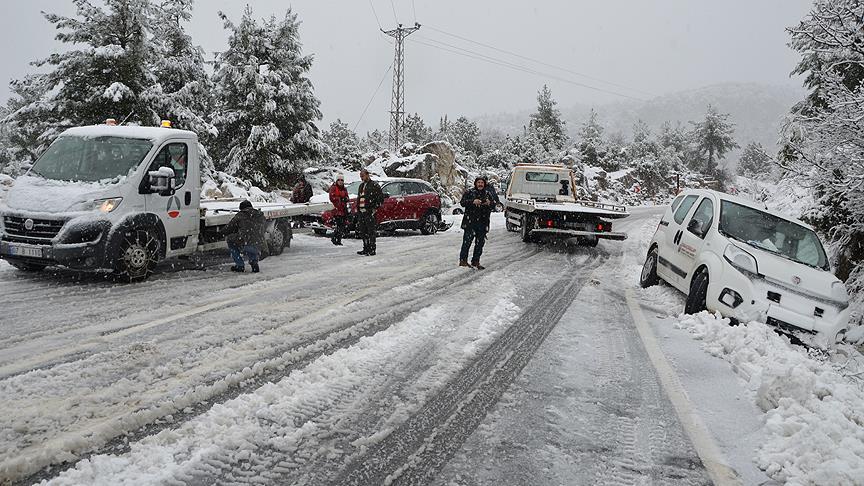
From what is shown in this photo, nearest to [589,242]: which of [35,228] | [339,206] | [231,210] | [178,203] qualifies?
[339,206]

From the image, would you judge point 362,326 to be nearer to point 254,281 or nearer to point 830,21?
point 254,281

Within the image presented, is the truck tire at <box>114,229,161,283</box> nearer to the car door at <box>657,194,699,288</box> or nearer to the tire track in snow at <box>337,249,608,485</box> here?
the tire track in snow at <box>337,249,608,485</box>

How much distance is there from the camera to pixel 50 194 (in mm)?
6738

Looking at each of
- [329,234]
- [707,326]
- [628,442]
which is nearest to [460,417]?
[628,442]

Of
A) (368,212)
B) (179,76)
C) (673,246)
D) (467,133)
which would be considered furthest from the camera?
(467,133)

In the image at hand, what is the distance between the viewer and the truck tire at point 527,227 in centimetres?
1350

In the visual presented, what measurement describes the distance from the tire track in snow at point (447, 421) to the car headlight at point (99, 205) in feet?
18.0

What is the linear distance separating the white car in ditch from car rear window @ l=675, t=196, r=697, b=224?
2 centimetres

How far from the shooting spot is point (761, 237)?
22.3ft

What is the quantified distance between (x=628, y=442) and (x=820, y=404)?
5.01 feet

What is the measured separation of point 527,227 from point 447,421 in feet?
35.5

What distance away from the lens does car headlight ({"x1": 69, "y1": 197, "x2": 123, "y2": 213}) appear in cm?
662

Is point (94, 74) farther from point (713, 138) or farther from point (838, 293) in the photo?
point (713, 138)

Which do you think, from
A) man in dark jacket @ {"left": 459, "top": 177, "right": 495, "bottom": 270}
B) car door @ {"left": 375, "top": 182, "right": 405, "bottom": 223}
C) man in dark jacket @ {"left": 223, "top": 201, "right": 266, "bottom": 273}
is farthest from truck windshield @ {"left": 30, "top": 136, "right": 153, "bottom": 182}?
car door @ {"left": 375, "top": 182, "right": 405, "bottom": 223}
